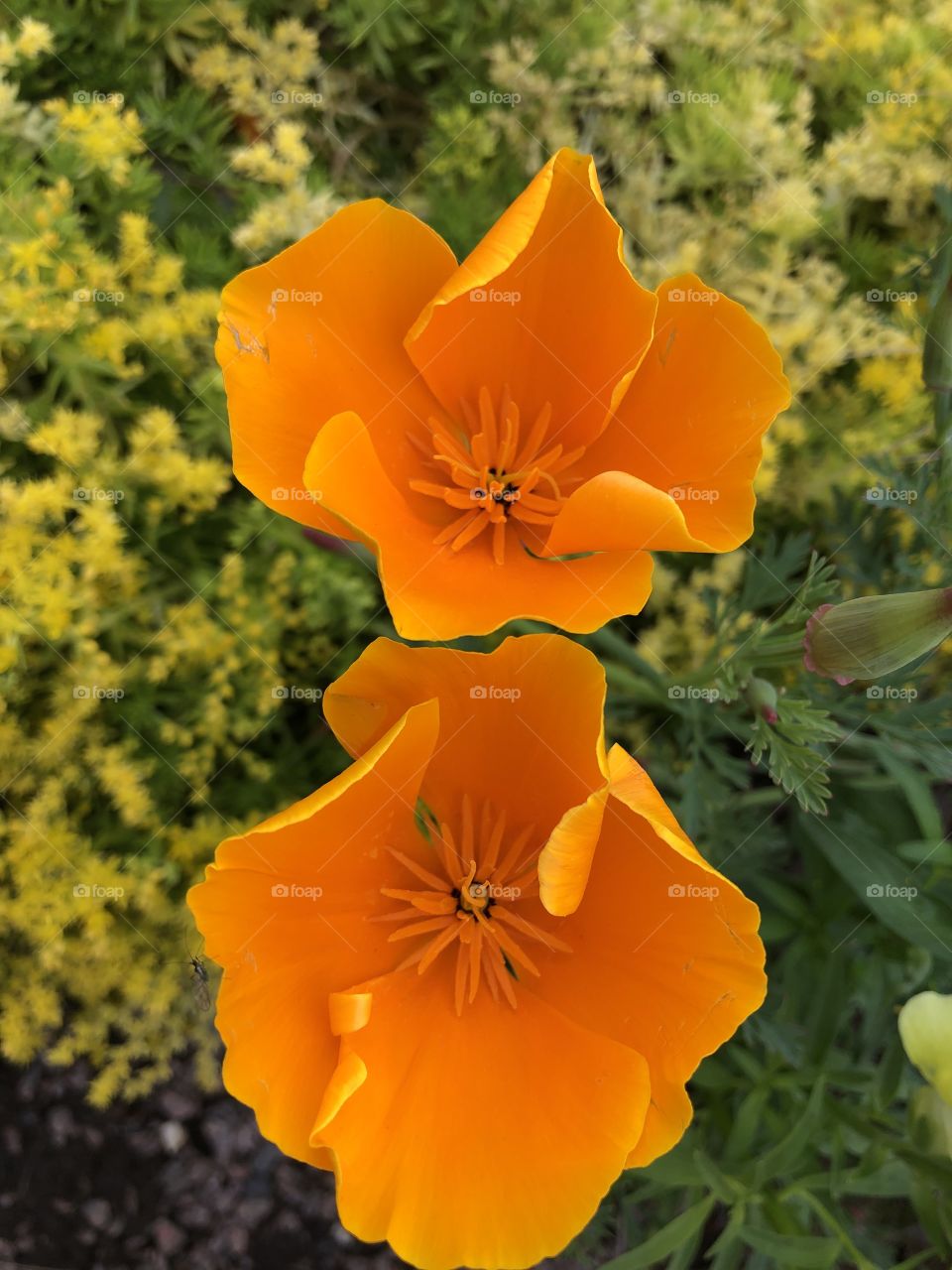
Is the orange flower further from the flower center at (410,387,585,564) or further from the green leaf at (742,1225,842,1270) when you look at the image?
the green leaf at (742,1225,842,1270)

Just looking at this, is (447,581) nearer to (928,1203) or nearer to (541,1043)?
(541,1043)

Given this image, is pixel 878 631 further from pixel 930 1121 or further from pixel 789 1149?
pixel 789 1149

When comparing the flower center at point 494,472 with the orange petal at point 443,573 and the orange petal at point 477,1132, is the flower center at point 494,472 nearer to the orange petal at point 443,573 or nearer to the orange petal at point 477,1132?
the orange petal at point 443,573

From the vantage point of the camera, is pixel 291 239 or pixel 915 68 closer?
pixel 291 239

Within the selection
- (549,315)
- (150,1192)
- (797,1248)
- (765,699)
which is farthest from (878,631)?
(150,1192)

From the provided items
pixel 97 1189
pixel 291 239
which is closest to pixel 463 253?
pixel 291 239

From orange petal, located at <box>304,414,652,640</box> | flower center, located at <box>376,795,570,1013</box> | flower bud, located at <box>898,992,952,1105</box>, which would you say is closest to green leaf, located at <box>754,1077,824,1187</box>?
flower bud, located at <box>898,992,952,1105</box>
